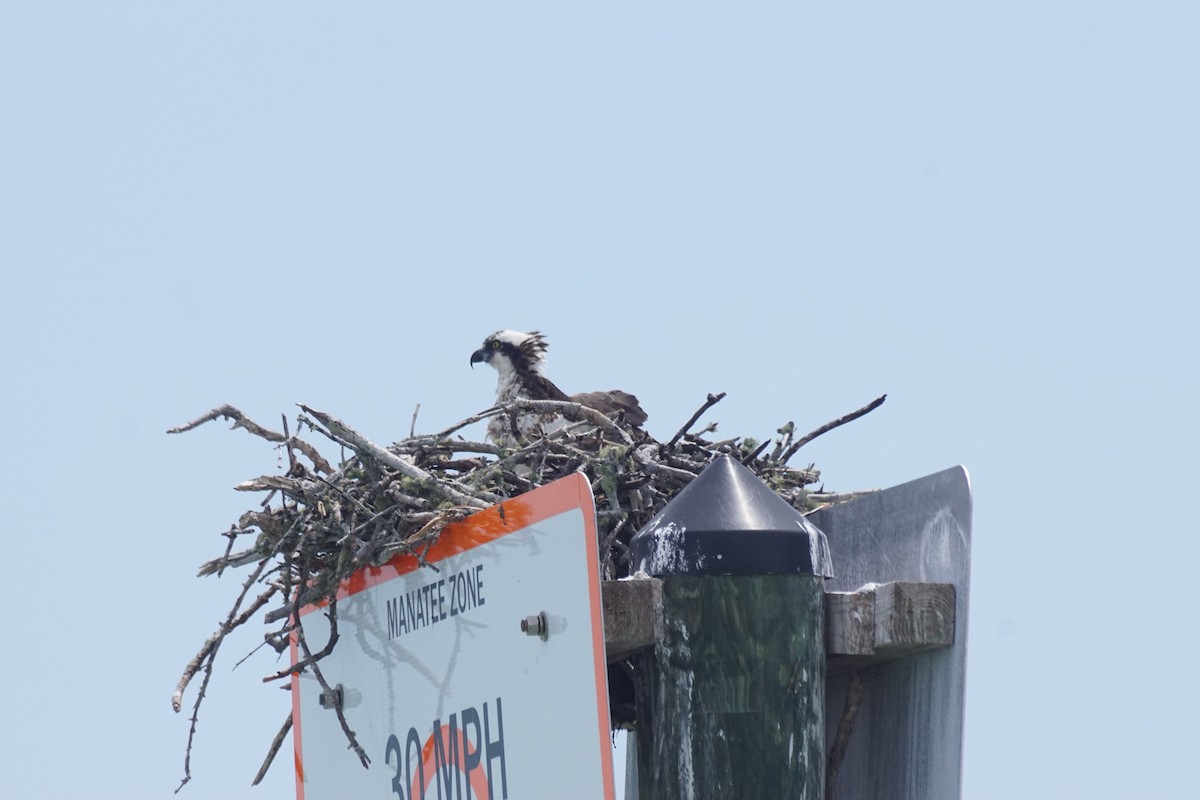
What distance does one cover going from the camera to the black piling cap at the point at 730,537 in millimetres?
3662

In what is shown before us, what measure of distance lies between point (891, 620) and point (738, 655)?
322 millimetres

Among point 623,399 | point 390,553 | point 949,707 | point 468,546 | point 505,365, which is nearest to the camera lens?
point 949,707

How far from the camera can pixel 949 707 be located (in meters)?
3.49

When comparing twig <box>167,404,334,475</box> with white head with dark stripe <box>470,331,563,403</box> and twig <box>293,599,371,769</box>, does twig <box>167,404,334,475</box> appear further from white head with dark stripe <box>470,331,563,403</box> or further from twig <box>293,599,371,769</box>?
white head with dark stripe <box>470,331,563,403</box>

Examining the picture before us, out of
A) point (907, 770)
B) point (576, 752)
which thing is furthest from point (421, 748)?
point (907, 770)

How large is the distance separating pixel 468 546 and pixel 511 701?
18.5 inches

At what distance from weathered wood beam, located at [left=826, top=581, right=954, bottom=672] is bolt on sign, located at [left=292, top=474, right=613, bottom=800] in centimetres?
58

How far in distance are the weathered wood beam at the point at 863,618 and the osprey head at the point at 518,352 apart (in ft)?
16.5

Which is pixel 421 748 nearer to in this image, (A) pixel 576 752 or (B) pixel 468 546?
(B) pixel 468 546

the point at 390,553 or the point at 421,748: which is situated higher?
the point at 390,553

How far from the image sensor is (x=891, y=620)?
141 inches

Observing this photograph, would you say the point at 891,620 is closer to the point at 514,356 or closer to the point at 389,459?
the point at 389,459

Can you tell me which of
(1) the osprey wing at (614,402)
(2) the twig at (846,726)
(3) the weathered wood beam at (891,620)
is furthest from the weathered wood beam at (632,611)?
(1) the osprey wing at (614,402)

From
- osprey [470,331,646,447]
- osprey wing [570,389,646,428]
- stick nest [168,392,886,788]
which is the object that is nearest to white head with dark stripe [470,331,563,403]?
osprey [470,331,646,447]
